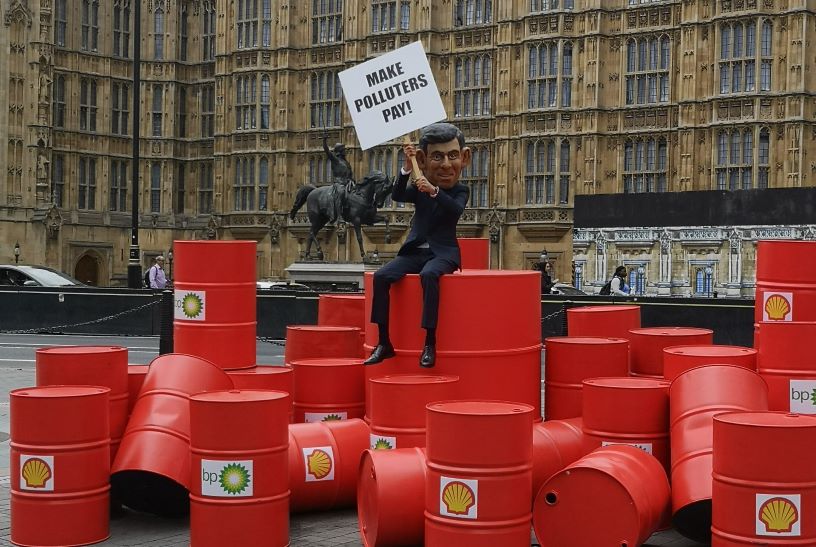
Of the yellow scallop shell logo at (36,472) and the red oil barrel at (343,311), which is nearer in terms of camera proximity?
the yellow scallop shell logo at (36,472)

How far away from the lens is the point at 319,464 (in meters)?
8.28

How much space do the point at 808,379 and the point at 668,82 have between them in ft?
95.8

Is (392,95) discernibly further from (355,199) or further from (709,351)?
(355,199)

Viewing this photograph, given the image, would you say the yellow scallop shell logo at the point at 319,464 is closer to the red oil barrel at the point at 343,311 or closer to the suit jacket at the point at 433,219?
the suit jacket at the point at 433,219

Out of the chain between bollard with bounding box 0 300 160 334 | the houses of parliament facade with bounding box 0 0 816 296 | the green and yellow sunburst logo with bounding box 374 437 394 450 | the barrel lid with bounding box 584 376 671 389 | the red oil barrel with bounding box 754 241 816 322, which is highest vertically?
the houses of parliament facade with bounding box 0 0 816 296

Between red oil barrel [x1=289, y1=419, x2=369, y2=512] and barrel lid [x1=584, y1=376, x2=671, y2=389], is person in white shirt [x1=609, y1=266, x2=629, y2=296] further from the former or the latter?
red oil barrel [x1=289, y1=419, x2=369, y2=512]

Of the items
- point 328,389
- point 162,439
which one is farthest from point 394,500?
point 328,389

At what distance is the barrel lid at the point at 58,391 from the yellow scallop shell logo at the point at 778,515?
4125 millimetres

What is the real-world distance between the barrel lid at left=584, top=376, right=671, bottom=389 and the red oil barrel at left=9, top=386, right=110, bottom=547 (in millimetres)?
3282

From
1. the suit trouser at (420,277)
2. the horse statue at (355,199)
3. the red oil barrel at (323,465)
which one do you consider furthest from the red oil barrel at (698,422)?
the horse statue at (355,199)

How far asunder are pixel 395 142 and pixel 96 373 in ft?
110

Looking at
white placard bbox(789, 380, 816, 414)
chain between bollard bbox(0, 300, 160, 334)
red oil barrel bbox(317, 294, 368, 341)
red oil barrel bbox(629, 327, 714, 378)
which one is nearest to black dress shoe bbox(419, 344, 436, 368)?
red oil barrel bbox(629, 327, 714, 378)

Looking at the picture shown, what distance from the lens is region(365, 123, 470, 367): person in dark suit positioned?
8.66 metres

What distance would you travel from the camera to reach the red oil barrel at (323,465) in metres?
8.23
